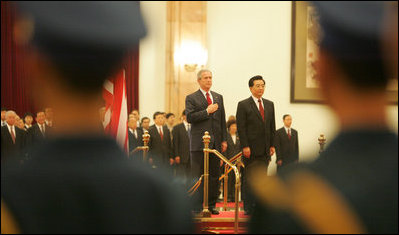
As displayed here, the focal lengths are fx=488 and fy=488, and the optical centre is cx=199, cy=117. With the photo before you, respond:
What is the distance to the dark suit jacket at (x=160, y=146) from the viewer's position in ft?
30.6

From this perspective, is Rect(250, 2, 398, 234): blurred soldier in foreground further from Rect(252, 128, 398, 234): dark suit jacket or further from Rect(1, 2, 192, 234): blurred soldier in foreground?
Rect(1, 2, 192, 234): blurred soldier in foreground

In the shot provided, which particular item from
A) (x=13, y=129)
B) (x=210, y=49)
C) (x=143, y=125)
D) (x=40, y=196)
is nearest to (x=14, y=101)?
(x=13, y=129)

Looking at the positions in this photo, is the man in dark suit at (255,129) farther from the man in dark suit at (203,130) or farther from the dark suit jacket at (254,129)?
the man in dark suit at (203,130)

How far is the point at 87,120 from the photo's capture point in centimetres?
114

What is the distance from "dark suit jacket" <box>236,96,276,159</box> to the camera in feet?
18.6

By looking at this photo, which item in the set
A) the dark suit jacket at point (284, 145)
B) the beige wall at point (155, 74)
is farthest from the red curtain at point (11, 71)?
the dark suit jacket at point (284, 145)

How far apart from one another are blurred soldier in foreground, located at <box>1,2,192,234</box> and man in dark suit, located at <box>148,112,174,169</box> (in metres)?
7.96

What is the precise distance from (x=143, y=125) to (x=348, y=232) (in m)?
8.92

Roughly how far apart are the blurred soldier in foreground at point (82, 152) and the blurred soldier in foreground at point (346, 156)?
0.28 m

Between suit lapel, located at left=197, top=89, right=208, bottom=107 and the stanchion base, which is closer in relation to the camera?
the stanchion base

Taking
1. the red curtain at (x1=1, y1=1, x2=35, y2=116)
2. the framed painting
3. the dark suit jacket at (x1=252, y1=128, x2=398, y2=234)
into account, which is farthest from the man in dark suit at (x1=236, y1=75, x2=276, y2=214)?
the red curtain at (x1=1, y1=1, x2=35, y2=116)

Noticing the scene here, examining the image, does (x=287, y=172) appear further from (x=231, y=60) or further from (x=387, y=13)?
(x=231, y=60)

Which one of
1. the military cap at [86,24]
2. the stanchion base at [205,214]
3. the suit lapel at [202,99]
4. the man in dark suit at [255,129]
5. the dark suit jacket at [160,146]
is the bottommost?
the stanchion base at [205,214]

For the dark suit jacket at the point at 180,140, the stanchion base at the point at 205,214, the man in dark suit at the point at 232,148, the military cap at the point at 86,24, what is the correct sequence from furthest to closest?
the dark suit jacket at the point at 180,140, the man in dark suit at the point at 232,148, the stanchion base at the point at 205,214, the military cap at the point at 86,24
